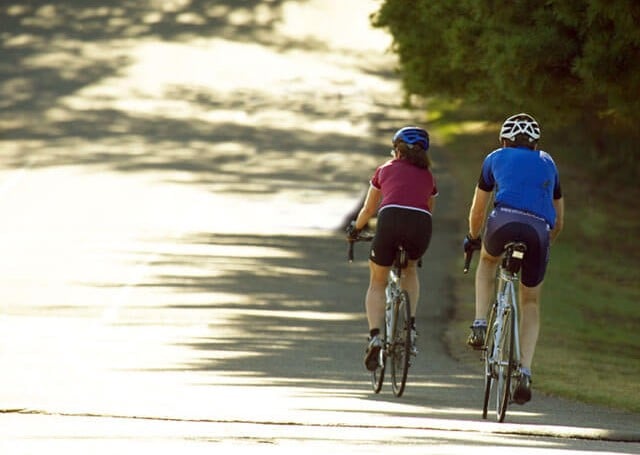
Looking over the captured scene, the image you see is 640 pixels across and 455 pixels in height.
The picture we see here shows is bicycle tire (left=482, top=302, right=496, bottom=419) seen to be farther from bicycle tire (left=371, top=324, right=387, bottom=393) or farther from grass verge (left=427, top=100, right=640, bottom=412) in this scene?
grass verge (left=427, top=100, right=640, bottom=412)

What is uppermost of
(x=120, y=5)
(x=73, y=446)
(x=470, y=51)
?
(x=120, y=5)

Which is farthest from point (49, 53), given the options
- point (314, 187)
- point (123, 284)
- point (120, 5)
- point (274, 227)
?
point (123, 284)

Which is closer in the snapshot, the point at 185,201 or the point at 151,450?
the point at 151,450

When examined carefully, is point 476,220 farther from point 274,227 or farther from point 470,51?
point 274,227

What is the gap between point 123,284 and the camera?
25500 millimetres

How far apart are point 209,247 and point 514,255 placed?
1848cm

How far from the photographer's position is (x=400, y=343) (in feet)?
46.3

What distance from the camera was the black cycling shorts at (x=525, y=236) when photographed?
12.4 m

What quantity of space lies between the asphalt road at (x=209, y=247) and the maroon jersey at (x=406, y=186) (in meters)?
1.46

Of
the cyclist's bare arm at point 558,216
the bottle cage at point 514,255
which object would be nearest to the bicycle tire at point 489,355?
the bottle cage at point 514,255

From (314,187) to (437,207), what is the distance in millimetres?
3066

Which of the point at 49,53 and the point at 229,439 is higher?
the point at 49,53

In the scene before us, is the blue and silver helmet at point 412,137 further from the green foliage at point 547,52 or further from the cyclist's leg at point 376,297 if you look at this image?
the green foliage at point 547,52

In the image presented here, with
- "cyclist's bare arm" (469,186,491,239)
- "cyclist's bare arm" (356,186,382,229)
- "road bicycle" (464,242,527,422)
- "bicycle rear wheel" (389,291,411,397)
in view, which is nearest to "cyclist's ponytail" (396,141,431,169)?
"cyclist's bare arm" (356,186,382,229)
